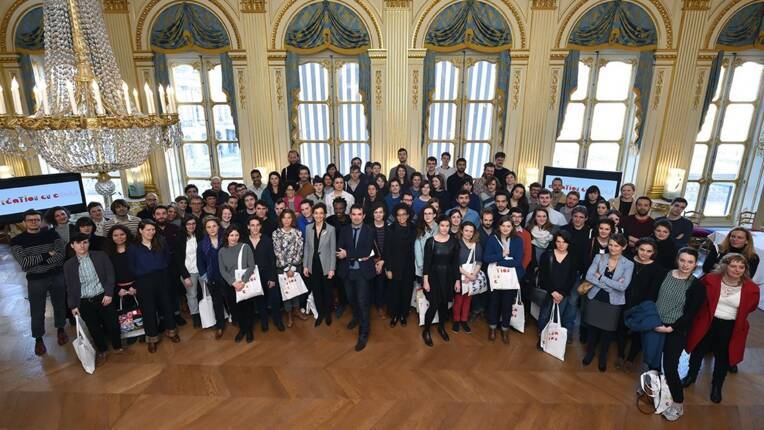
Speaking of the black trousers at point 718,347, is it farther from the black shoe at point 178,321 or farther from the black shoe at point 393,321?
the black shoe at point 178,321

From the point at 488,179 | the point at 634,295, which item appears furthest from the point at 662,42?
the point at 634,295

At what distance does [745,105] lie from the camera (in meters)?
8.04

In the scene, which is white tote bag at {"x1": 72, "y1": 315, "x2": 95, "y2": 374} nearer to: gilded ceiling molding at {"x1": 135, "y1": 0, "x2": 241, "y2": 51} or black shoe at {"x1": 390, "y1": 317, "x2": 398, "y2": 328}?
black shoe at {"x1": 390, "y1": 317, "x2": 398, "y2": 328}

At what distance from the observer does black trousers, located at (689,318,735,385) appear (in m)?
3.48

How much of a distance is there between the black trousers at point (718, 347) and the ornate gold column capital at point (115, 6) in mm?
9572

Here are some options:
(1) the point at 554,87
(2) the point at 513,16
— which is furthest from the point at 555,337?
(2) the point at 513,16

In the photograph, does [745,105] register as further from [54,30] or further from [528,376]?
[54,30]

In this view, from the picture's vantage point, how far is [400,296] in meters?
4.80

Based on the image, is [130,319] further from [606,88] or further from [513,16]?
[606,88]

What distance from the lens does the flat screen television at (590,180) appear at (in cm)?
749

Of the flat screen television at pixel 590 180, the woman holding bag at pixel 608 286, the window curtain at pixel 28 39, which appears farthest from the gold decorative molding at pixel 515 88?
the window curtain at pixel 28 39

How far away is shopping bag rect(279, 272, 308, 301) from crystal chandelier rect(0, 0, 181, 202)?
1832mm

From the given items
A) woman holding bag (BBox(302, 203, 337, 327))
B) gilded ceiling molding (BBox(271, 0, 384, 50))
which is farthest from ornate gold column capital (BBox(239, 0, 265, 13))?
woman holding bag (BBox(302, 203, 337, 327))

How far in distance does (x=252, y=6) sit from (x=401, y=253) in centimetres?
568
